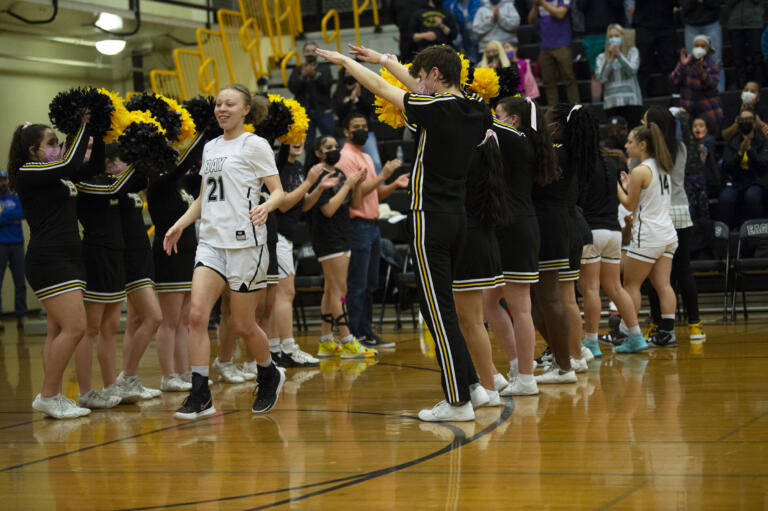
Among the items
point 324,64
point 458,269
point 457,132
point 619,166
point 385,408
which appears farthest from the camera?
point 324,64

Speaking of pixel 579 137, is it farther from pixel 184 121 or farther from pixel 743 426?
pixel 184 121

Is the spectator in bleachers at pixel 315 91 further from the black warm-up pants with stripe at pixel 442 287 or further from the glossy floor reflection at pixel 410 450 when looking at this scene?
the black warm-up pants with stripe at pixel 442 287

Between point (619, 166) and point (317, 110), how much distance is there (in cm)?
525

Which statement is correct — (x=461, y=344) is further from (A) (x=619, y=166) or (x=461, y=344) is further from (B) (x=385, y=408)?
(A) (x=619, y=166)

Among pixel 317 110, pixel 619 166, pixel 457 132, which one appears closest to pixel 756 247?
pixel 619 166

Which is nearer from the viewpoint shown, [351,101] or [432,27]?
[351,101]

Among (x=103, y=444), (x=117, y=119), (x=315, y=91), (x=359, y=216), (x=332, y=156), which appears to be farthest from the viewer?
(x=315, y=91)

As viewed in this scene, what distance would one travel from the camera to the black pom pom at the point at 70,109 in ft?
18.1

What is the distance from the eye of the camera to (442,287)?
4.71m

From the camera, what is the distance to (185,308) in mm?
6504

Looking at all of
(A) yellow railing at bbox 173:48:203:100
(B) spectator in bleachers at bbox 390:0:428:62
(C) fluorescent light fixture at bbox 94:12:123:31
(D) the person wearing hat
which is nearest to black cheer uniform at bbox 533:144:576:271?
(B) spectator in bleachers at bbox 390:0:428:62

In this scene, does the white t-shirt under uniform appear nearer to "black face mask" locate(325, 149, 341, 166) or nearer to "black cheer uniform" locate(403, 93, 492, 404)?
"black cheer uniform" locate(403, 93, 492, 404)

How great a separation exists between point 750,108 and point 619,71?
1627 mm

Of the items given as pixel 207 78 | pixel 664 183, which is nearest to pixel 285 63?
pixel 207 78
